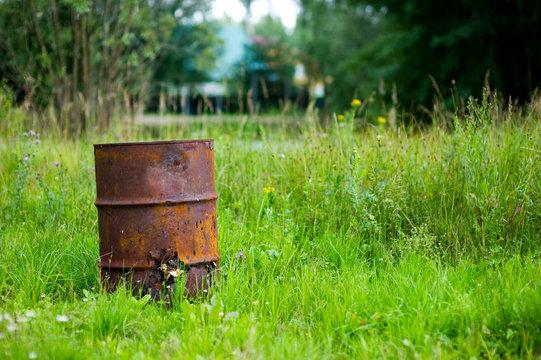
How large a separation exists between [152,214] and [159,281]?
1.32 ft

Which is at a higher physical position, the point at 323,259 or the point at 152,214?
the point at 152,214

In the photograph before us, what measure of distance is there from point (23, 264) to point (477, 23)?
1079cm

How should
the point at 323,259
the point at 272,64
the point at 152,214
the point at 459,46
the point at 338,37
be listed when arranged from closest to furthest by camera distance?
the point at 152,214
the point at 323,259
the point at 459,46
the point at 338,37
the point at 272,64

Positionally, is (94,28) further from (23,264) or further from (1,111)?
(23,264)

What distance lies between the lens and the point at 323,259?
140 inches

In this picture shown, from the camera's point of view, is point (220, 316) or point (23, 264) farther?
point (23, 264)

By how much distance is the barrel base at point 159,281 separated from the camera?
9.96ft

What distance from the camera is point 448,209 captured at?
155 inches

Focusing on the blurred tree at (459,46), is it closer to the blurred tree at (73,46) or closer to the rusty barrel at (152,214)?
the blurred tree at (73,46)

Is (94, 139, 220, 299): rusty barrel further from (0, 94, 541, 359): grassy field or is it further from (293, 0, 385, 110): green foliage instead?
(293, 0, 385, 110): green foliage

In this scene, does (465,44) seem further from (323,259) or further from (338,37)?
(338,37)

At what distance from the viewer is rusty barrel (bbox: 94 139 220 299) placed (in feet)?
9.82

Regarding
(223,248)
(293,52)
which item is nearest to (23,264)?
(223,248)

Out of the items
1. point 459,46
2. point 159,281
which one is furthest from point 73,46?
point 459,46
